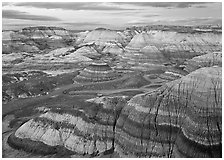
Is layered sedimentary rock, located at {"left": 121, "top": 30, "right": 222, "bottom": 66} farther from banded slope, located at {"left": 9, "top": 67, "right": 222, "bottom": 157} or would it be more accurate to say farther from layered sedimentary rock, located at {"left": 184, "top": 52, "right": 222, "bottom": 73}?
banded slope, located at {"left": 9, "top": 67, "right": 222, "bottom": 157}

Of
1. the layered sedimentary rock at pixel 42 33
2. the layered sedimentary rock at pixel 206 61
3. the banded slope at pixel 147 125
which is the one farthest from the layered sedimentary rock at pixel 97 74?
the layered sedimentary rock at pixel 42 33

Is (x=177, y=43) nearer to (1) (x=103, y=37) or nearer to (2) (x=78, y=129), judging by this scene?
(1) (x=103, y=37)

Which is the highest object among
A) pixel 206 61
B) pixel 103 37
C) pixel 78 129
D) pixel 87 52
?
pixel 103 37

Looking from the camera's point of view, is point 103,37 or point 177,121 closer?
point 177,121

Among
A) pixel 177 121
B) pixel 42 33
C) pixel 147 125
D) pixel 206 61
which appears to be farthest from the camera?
pixel 42 33

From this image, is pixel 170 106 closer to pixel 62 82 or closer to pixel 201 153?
pixel 201 153

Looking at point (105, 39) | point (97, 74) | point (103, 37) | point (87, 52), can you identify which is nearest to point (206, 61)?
point (97, 74)

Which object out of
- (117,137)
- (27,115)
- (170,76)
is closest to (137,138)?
(117,137)
